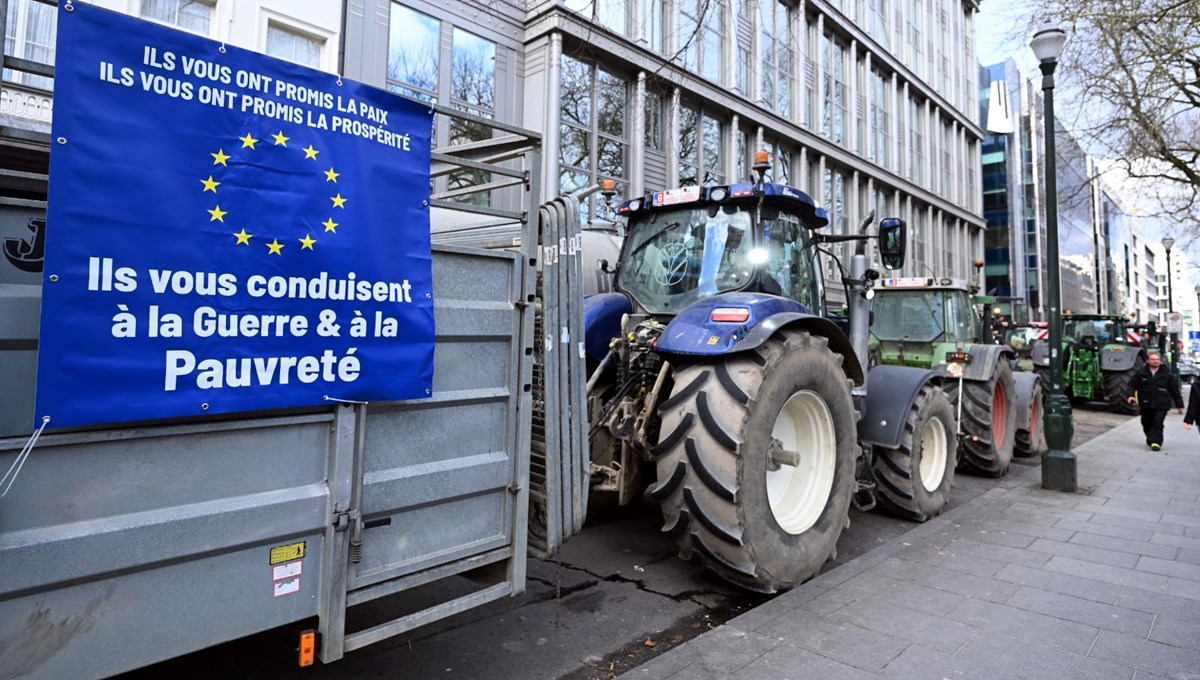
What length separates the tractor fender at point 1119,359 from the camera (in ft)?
52.9

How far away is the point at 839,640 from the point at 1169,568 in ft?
10.6

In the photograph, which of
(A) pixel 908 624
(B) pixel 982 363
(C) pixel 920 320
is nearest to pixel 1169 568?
(A) pixel 908 624

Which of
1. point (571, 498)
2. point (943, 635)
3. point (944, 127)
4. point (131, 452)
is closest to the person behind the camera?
point (131, 452)

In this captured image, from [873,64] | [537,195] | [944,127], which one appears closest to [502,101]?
[537,195]

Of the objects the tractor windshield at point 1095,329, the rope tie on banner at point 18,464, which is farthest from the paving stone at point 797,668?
the tractor windshield at point 1095,329

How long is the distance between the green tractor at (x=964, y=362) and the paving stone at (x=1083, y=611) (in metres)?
1.72

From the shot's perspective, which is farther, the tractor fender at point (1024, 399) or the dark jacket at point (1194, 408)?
the dark jacket at point (1194, 408)

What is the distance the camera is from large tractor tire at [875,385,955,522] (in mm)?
5809

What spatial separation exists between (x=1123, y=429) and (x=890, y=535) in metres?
11.6

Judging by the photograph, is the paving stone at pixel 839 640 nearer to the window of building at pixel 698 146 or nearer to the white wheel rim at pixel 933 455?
the white wheel rim at pixel 933 455

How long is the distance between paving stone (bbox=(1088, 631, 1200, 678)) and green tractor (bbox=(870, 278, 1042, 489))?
233 cm

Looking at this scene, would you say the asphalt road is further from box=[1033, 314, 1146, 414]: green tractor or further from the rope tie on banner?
box=[1033, 314, 1146, 414]: green tractor

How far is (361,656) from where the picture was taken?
3.34m

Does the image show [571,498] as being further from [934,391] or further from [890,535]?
[934,391]
